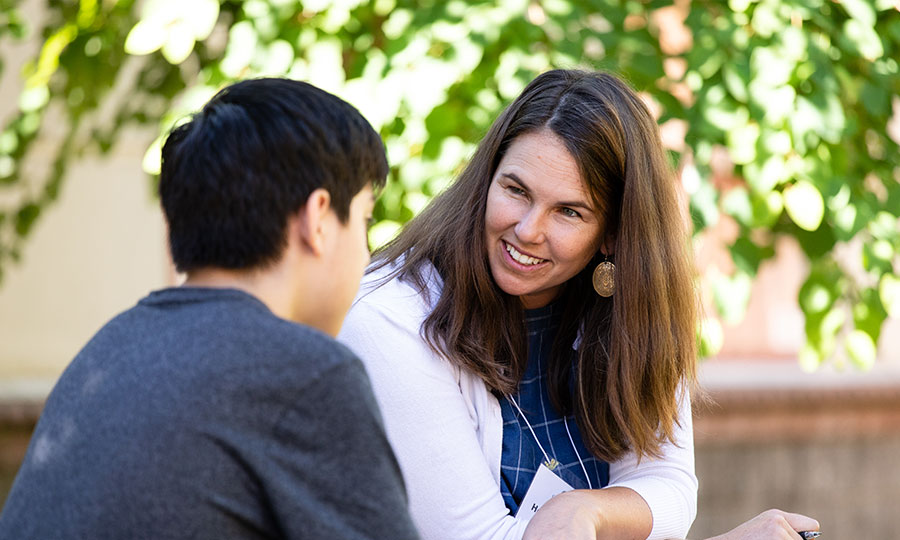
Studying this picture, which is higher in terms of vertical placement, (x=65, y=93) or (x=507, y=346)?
(x=65, y=93)

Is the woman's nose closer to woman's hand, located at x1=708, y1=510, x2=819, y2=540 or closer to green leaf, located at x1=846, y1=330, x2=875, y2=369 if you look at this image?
woman's hand, located at x1=708, y1=510, x2=819, y2=540

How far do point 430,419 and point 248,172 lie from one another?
77 centimetres

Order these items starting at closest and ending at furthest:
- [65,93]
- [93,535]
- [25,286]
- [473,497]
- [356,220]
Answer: [93,535] → [356,220] → [473,497] → [65,93] → [25,286]

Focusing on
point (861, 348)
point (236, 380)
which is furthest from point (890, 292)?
point (236, 380)

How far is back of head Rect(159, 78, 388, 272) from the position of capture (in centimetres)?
129

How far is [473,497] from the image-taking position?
191cm

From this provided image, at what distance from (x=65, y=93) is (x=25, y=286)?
2117 millimetres

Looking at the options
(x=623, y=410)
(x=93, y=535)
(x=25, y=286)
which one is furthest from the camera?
(x=25, y=286)

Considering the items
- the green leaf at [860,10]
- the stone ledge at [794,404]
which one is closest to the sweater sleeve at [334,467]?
the green leaf at [860,10]

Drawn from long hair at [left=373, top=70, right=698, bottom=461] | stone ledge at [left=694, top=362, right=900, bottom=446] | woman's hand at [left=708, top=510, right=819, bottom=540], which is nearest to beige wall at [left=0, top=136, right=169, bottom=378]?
stone ledge at [left=694, top=362, right=900, bottom=446]

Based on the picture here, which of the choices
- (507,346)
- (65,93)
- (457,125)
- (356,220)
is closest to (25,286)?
(65,93)

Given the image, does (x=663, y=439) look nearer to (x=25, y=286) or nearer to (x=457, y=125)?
(x=457, y=125)

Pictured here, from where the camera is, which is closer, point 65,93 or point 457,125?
A: point 457,125

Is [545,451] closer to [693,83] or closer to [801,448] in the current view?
[693,83]
